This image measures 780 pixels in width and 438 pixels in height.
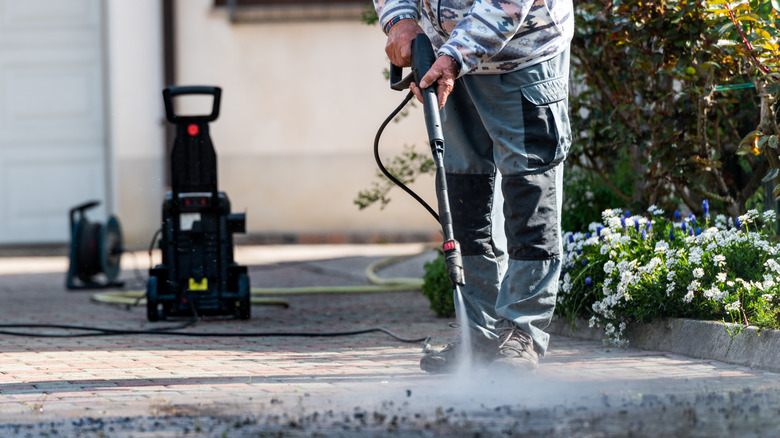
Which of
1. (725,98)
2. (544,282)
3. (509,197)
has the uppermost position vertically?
(725,98)

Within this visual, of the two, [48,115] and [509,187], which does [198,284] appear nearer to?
[509,187]

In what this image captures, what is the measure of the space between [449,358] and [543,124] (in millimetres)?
773

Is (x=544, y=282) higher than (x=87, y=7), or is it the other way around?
(x=87, y=7)

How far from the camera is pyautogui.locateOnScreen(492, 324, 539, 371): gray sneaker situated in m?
3.19

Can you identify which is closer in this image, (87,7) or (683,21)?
(683,21)

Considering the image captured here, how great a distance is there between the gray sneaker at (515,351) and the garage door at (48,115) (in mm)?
7751

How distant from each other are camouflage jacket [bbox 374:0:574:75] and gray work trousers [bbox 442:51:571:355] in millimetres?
49

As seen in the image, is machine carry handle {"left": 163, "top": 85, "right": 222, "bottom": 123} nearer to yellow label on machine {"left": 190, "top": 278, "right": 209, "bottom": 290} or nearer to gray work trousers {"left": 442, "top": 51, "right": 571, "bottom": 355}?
yellow label on machine {"left": 190, "top": 278, "right": 209, "bottom": 290}

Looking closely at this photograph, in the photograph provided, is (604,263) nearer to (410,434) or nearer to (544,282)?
(544,282)

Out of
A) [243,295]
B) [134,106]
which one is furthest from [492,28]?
[134,106]

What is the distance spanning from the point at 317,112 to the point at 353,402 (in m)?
7.65

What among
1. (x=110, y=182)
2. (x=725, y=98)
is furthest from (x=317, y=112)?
(x=725, y=98)

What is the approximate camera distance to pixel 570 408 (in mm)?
2668

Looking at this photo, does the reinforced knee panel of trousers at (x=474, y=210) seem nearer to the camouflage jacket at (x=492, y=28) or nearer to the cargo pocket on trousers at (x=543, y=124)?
the cargo pocket on trousers at (x=543, y=124)
